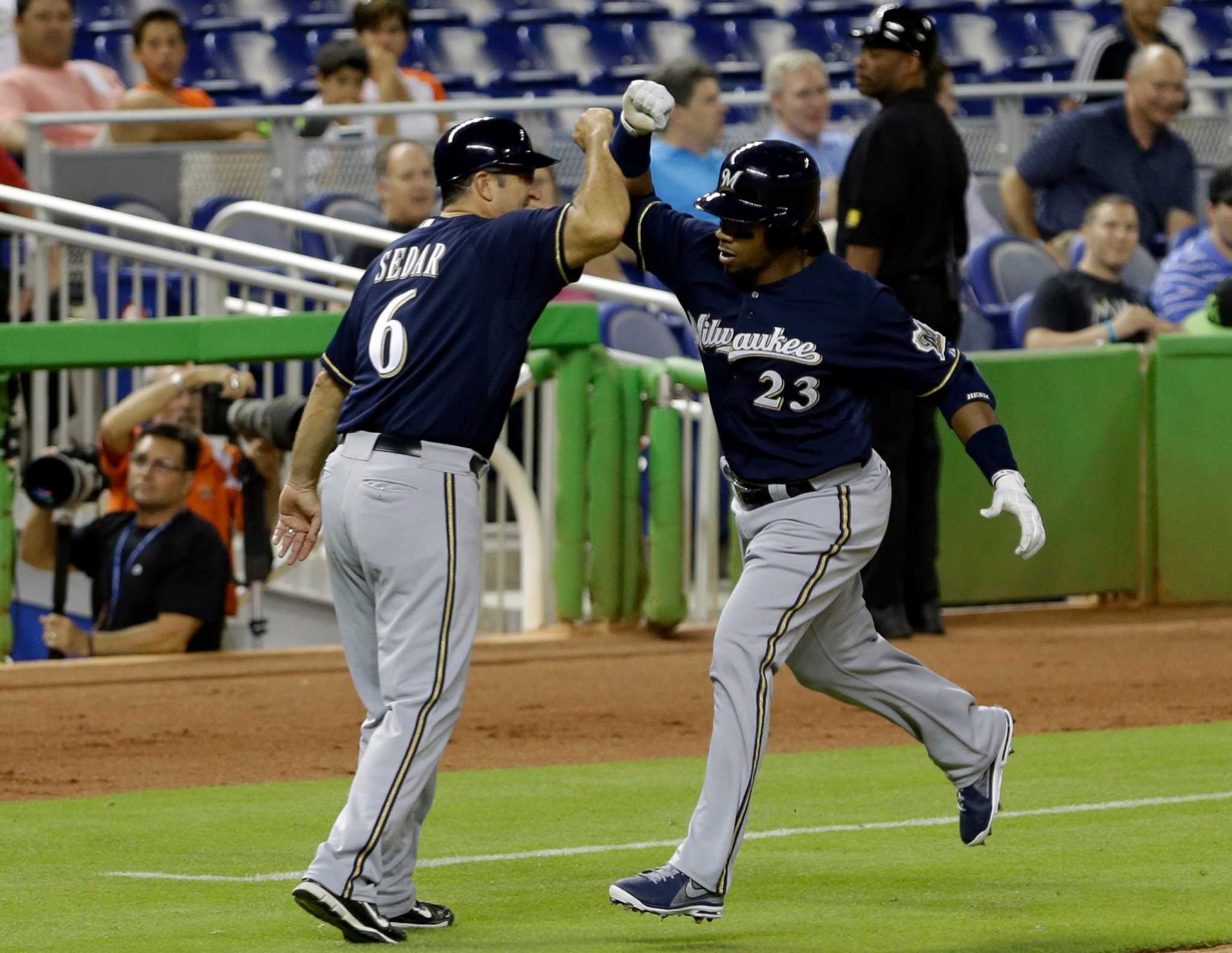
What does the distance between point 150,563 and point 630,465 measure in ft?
7.23

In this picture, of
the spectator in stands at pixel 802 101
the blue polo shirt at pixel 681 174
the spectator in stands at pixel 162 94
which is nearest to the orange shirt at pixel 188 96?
the spectator in stands at pixel 162 94

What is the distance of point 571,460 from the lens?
31.7 ft

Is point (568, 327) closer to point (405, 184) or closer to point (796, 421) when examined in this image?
point (405, 184)

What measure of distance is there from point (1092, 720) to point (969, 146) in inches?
253

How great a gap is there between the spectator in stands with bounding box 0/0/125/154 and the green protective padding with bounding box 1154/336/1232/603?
5.97m

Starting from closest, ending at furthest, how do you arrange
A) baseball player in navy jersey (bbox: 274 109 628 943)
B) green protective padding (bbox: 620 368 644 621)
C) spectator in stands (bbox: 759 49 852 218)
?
baseball player in navy jersey (bbox: 274 109 628 943)
green protective padding (bbox: 620 368 644 621)
spectator in stands (bbox: 759 49 852 218)

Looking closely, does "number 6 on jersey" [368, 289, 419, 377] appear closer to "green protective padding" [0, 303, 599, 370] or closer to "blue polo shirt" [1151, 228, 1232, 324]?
"green protective padding" [0, 303, 599, 370]

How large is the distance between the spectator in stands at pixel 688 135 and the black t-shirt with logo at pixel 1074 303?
1761 mm

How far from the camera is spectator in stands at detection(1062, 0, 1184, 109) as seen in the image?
45.6 feet

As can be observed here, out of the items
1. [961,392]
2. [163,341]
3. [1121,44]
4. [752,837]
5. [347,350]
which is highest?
[1121,44]

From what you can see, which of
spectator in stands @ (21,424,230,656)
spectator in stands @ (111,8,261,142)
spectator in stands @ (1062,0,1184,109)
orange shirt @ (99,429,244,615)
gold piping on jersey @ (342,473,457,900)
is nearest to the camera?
gold piping on jersey @ (342,473,457,900)

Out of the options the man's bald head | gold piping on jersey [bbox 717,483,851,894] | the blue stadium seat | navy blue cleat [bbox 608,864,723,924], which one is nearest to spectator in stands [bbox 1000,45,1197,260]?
the man's bald head

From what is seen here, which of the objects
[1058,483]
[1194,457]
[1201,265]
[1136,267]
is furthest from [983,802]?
[1136,267]

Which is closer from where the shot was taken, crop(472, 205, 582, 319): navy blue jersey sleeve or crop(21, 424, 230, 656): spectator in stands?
crop(472, 205, 582, 319): navy blue jersey sleeve
